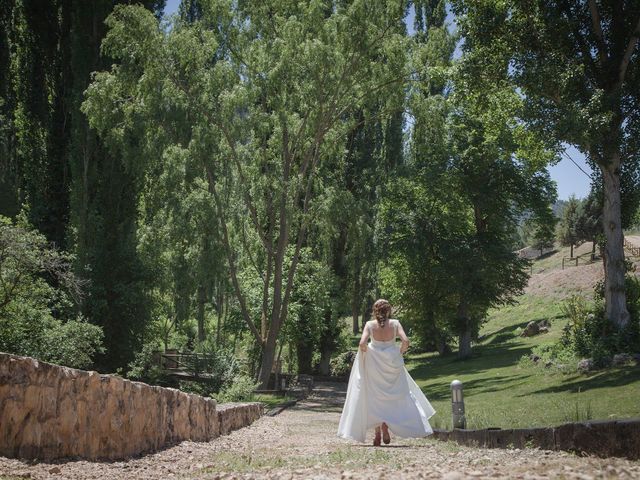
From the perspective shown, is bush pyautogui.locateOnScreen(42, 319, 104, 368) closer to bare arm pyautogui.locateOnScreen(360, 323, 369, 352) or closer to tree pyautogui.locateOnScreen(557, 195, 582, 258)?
bare arm pyautogui.locateOnScreen(360, 323, 369, 352)

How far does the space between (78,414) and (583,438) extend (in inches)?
184

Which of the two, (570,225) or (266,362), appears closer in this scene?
(266,362)

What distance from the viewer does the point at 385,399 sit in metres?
10.3

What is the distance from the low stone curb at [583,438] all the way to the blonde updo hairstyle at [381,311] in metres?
2.08

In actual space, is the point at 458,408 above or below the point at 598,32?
below

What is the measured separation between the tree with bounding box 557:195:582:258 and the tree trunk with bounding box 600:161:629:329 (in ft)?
186

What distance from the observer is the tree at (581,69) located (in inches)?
767

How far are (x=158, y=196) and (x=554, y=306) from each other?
98.8ft

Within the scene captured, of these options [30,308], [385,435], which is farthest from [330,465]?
[30,308]

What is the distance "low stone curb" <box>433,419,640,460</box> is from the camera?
6570 mm

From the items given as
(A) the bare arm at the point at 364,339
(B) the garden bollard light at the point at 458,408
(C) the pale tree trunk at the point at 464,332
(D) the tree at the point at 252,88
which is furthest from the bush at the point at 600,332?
(C) the pale tree trunk at the point at 464,332

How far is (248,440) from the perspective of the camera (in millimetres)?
11320

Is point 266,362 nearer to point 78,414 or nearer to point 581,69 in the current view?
point 581,69

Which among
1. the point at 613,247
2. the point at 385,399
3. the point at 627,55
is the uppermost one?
the point at 627,55
